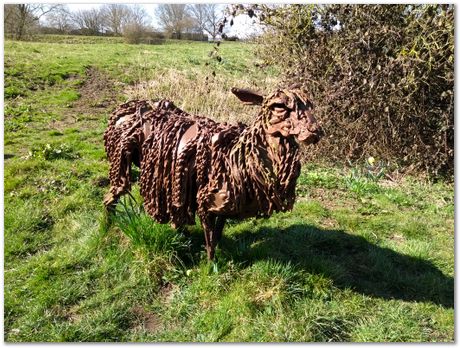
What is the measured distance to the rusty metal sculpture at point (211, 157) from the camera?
9.93 feet

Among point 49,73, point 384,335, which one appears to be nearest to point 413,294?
point 384,335

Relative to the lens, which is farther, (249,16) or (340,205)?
(249,16)

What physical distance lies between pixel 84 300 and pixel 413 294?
3099 millimetres

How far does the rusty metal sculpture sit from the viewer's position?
9.93 ft

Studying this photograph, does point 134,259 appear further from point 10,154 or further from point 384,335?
point 10,154

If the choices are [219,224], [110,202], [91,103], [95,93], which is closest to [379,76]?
[219,224]

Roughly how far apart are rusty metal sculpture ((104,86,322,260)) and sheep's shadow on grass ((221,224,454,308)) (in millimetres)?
632

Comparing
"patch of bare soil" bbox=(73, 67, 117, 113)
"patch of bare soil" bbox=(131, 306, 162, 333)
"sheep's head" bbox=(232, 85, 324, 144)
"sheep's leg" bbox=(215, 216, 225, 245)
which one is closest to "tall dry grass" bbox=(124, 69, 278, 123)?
"patch of bare soil" bbox=(73, 67, 117, 113)

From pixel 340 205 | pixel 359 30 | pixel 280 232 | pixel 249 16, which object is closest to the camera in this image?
pixel 280 232

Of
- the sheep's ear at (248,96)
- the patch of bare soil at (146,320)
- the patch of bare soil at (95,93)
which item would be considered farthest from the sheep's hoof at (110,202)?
the patch of bare soil at (95,93)

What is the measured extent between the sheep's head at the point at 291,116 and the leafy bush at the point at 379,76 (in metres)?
4.72

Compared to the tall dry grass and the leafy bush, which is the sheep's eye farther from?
the tall dry grass

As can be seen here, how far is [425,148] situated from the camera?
24.6 ft

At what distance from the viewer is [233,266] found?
396cm
